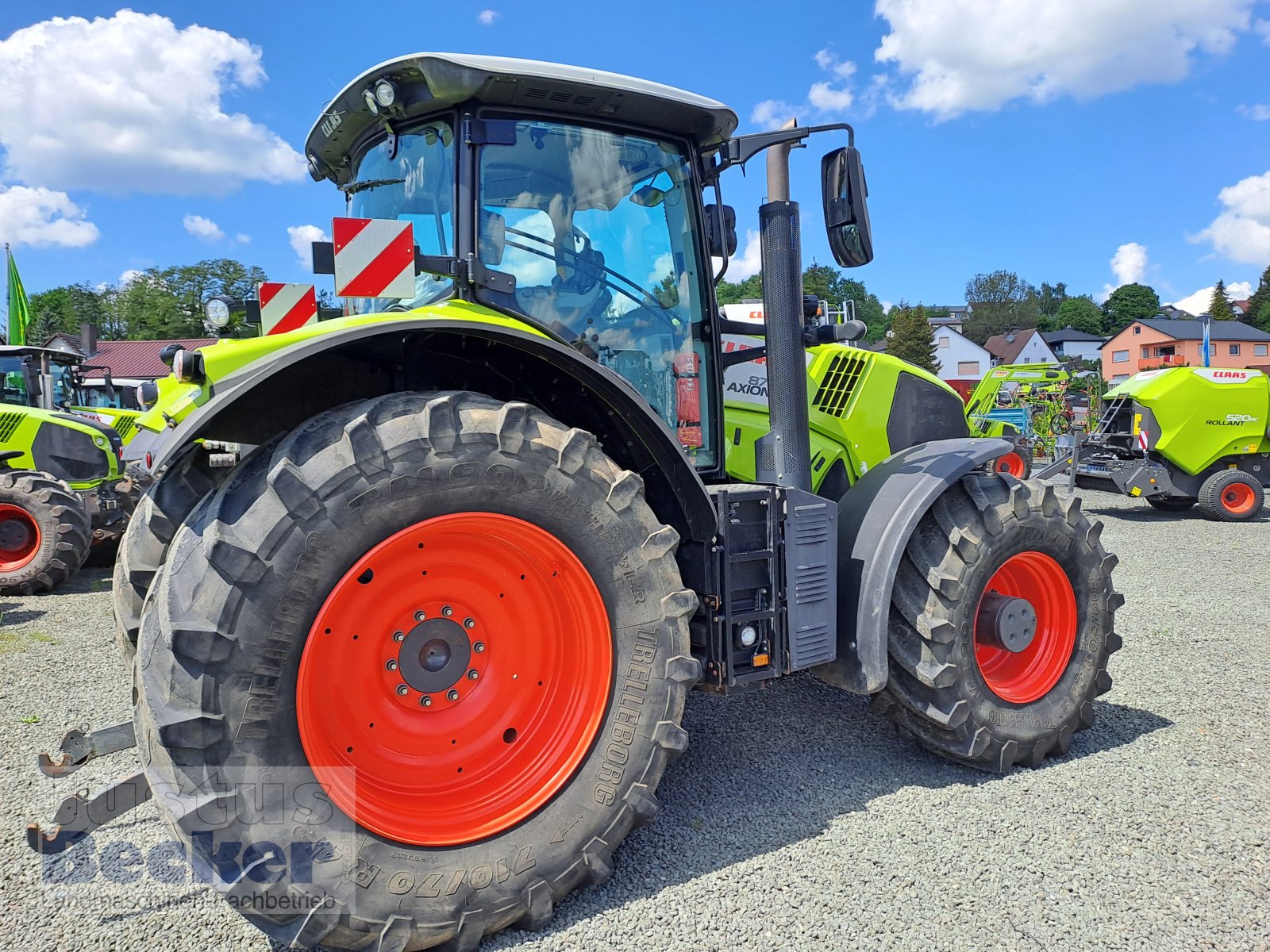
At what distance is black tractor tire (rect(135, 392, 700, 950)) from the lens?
6.68 feet

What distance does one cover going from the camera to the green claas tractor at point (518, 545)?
212 centimetres

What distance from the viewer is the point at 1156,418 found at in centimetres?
1151

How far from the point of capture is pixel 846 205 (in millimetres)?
3111

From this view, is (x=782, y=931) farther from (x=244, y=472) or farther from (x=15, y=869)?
(x=15, y=869)

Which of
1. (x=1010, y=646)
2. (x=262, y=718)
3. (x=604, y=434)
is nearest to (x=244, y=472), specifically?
(x=262, y=718)

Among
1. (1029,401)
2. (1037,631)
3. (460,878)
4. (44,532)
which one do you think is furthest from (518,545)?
(1029,401)

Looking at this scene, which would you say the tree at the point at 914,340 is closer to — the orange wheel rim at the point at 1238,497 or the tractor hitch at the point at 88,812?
the orange wheel rim at the point at 1238,497

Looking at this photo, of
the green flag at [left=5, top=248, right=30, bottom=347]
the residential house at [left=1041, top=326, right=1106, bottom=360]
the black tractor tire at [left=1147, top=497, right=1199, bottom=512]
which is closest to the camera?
the black tractor tire at [left=1147, top=497, right=1199, bottom=512]

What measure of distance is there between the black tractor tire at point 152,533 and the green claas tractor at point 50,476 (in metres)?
2.37

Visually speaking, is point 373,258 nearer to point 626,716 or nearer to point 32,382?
point 626,716

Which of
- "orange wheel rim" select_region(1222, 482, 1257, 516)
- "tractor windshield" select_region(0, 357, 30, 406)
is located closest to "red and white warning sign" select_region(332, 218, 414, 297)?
"tractor windshield" select_region(0, 357, 30, 406)

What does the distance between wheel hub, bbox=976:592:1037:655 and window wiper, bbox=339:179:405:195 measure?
286cm

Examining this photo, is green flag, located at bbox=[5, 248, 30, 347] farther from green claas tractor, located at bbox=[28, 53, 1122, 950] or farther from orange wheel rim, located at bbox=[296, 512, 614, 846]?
orange wheel rim, located at bbox=[296, 512, 614, 846]

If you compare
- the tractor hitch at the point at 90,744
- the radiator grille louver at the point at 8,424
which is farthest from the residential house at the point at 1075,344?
the tractor hitch at the point at 90,744
